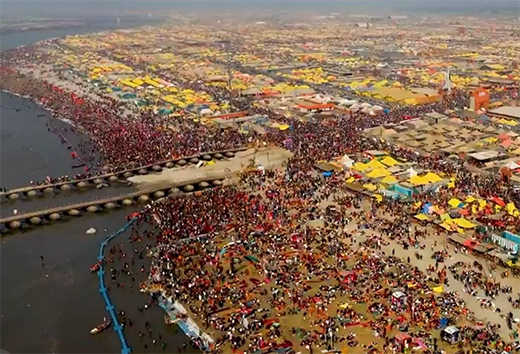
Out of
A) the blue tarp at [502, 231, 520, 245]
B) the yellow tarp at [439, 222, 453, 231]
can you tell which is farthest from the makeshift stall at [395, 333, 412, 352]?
the yellow tarp at [439, 222, 453, 231]

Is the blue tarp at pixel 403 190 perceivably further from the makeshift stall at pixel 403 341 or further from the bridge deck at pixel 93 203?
the makeshift stall at pixel 403 341

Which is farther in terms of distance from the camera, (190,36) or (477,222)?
(190,36)

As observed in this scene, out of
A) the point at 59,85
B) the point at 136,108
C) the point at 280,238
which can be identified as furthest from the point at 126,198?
the point at 59,85

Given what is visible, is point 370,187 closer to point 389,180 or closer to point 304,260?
point 389,180

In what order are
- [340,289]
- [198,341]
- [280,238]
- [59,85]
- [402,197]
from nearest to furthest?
[198,341]
[340,289]
[280,238]
[402,197]
[59,85]

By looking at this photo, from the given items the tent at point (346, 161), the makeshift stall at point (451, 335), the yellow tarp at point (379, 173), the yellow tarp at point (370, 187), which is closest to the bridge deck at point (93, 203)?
the tent at point (346, 161)

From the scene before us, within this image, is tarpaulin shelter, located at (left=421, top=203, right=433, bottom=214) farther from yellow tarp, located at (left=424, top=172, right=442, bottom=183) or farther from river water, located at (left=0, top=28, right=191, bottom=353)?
river water, located at (left=0, top=28, right=191, bottom=353)

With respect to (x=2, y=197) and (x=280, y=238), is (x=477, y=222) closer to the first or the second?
(x=280, y=238)

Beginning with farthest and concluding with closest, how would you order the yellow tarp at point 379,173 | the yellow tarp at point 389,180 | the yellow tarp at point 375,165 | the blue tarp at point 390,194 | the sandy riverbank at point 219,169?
the sandy riverbank at point 219,169, the yellow tarp at point 375,165, the yellow tarp at point 379,173, the yellow tarp at point 389,180, the blue tarp at point 390,194
